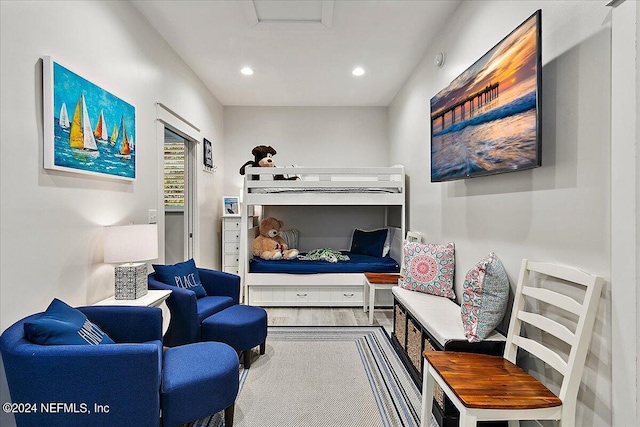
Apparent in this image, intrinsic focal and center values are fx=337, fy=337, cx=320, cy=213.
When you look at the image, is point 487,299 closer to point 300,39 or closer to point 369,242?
point 300,39

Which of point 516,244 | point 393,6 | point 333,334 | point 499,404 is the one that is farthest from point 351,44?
point 499,404

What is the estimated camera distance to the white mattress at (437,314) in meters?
1.87

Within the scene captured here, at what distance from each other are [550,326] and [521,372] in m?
0.28

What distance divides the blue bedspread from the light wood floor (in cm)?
45

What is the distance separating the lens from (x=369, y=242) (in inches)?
183

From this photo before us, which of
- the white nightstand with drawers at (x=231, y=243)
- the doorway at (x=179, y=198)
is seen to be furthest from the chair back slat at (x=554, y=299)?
the white nightstand with drawers at (x=231, y=243)

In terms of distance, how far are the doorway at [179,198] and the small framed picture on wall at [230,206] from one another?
70 cm

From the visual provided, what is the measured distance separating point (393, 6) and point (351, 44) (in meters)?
0.66

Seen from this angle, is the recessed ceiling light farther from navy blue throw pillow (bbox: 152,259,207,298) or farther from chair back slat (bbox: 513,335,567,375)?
chair back slat (bbox: 513,335,567,375)

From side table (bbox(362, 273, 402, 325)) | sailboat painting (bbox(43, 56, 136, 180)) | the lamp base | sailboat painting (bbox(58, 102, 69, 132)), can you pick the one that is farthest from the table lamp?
side table (bbox(362, 273, 402, 325))

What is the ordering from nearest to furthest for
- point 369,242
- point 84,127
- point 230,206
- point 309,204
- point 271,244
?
point 84,127, point 309,204, point 271,244, point 369,242, point 230,206

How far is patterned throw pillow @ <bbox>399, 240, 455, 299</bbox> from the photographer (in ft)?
8.64

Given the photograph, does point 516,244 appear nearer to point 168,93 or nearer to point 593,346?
point 593,346

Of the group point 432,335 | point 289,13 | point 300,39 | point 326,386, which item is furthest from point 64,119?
point 432,335
